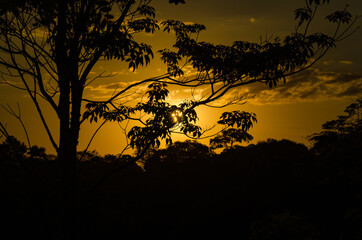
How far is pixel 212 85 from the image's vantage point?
8.49 metres

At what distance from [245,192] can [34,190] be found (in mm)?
24380

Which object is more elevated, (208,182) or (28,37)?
(28,37)

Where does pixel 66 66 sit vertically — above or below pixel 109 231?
above

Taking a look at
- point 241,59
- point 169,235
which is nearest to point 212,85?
point 241,59

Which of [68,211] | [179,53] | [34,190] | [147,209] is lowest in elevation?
[147,209]

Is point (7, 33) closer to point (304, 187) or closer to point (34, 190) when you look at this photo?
point (34, 190)

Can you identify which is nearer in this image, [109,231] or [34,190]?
[34,190]

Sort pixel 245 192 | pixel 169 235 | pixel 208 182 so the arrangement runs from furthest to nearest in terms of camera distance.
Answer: pixel 208 182 → pixel 245 192 → pixel 169 235

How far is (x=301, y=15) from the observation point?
8.13 metres

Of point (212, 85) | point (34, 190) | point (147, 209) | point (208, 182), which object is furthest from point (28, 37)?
point (208, 182)

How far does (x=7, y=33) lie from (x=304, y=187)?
980 inches

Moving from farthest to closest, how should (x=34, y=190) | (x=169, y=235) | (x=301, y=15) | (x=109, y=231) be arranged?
(x=169, y=235) → (x=109, y=231) → (x=301, y=15) → (x=34, y=190)

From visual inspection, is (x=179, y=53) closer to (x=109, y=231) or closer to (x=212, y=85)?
(x=212, y=85)

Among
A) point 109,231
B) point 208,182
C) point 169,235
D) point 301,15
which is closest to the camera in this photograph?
point 301,15
